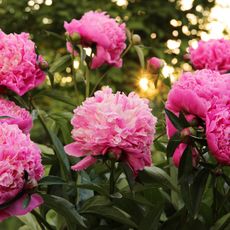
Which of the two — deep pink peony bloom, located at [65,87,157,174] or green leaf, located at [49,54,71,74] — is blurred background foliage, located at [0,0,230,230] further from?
deep pink peony bloom, located at [65,87,157,174]

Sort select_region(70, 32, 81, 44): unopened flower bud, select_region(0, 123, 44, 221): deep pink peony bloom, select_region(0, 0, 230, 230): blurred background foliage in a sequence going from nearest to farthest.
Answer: select_region(0, 123, 44, 221): deep pink peony bloom → select_region(70, 32, 81, 44): unopened flower bud → select_region(0, 0, 230, 230): blurred background foliage

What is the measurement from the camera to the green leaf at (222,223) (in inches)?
25.6

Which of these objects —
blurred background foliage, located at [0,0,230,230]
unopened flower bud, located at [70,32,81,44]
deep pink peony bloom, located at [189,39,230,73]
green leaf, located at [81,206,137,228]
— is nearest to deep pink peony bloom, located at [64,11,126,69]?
unopened flower bud, located at [70,32,81,44]

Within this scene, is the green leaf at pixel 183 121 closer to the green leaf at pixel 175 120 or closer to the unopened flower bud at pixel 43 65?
the green leaf at pixel 175 120

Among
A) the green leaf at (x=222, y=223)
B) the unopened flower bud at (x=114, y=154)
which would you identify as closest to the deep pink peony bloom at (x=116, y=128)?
the unopened flower bud at (x=114, y=154)

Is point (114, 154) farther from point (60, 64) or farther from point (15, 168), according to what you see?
point (60, 64)

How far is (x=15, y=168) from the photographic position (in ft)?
1.77

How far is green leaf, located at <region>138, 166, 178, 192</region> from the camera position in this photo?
25.5 inches

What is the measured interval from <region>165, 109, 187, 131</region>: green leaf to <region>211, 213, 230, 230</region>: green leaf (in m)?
0.13

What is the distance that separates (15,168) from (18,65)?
0.20 metres

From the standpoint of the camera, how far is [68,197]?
2.26ft

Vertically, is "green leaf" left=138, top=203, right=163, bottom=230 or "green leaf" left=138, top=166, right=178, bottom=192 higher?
"green leaf" left=138, top=166, right=178, bottom=192

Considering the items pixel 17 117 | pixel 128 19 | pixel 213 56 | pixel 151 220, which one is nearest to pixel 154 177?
pixel 151 220

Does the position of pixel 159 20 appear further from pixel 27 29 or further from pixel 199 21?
pixel 27 29
